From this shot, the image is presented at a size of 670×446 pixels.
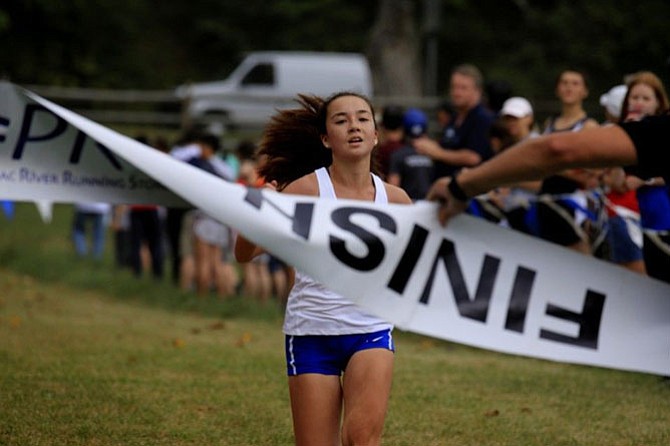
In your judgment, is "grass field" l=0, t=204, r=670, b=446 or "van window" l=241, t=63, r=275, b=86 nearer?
"grass field" l=0, t=204, r=670, b=446

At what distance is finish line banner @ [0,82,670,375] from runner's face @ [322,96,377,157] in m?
1.14

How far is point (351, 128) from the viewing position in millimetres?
6027

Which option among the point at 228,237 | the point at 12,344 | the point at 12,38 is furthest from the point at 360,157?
the point at 12,38

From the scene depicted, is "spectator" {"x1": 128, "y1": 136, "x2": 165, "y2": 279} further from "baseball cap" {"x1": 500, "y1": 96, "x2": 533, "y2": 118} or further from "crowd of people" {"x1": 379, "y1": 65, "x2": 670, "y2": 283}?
"baseball cap" {"x1": 500, "y1": 96, "x2": 533, "y2": 118}

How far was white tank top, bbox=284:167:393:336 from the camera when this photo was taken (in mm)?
5793

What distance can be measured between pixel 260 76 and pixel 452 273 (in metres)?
33.4

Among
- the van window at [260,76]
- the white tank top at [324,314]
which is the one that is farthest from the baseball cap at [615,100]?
the van window at [260,76]

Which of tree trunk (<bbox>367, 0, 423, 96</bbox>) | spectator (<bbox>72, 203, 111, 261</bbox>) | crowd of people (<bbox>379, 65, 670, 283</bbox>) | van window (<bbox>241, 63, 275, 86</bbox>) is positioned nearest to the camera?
crowd of people (<bbox>379, 65, 670, 283</bbox>)

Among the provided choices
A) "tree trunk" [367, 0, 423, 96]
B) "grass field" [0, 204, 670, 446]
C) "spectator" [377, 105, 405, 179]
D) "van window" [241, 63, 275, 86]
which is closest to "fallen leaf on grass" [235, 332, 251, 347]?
"grass field" [0, 204, 670, 446]

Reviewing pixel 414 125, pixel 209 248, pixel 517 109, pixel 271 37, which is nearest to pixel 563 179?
pixel 517 109

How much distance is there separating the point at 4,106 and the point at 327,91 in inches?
1184

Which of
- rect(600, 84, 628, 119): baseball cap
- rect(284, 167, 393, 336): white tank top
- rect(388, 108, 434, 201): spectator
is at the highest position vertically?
rect(600, 84, 628, 119): baseball cap

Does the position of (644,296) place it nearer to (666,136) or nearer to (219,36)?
(666,136)

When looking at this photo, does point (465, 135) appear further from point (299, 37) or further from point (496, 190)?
point (299, 37)
